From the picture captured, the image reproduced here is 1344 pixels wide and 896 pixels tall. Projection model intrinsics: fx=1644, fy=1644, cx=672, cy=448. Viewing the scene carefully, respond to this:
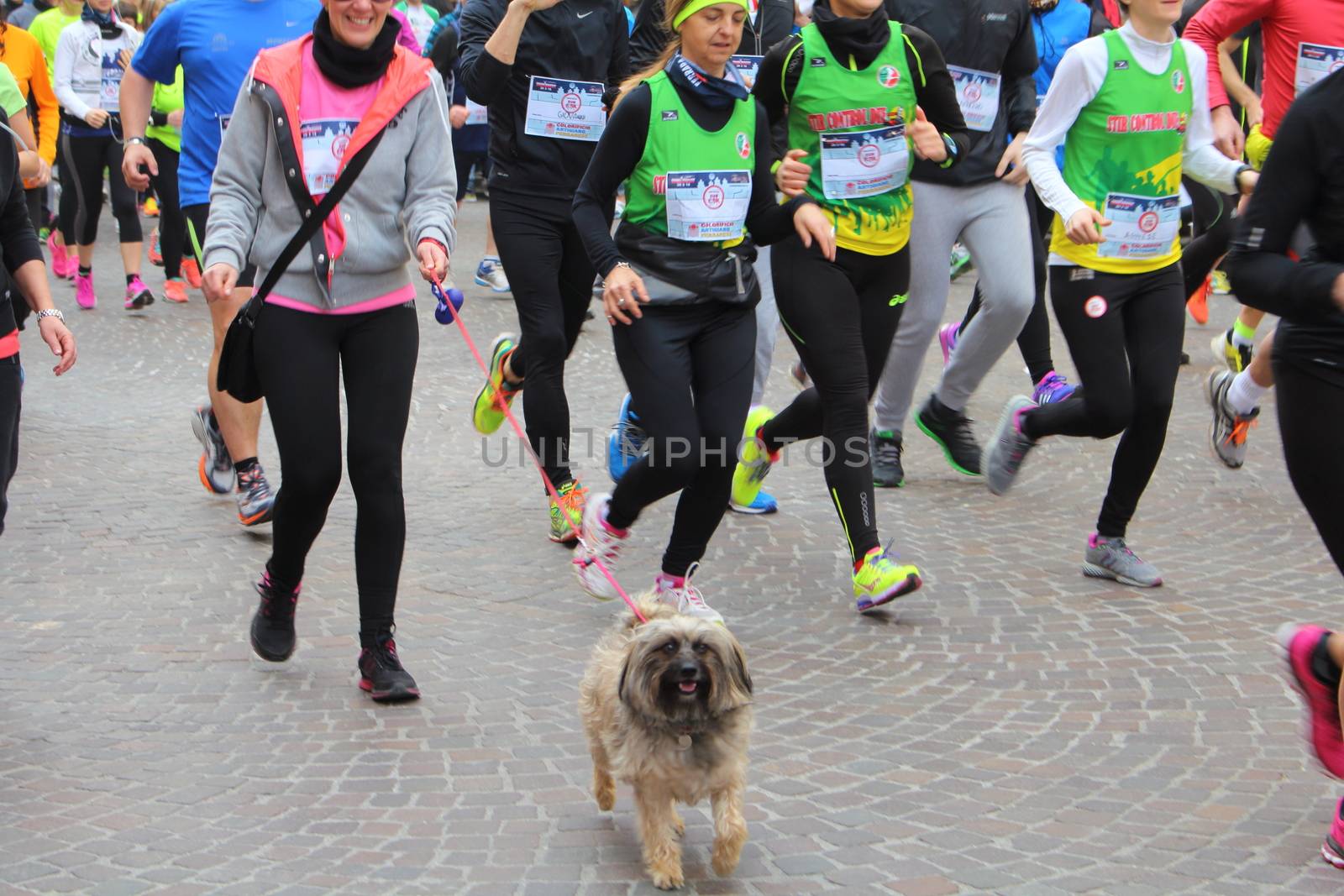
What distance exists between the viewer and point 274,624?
5301mm

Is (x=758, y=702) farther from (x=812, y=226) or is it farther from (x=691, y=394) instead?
(x=812, y=226)

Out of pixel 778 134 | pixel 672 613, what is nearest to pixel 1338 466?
pixel 672 613

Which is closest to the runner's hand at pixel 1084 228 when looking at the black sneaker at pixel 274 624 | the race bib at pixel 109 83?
the black sneaker at pixel 274 624

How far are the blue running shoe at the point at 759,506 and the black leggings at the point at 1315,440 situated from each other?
3.51m

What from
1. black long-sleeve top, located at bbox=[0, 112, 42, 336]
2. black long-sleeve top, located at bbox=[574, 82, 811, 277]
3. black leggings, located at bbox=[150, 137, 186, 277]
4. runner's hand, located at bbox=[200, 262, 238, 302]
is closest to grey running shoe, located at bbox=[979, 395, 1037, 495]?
black long-sleeve top, located at bbox=[574, 82, 811, 277]

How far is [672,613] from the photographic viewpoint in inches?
Result: 163

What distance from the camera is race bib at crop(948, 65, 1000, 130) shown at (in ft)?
23.4

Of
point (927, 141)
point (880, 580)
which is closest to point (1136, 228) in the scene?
point (927, 141)

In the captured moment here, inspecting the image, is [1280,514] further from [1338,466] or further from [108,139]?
[108,139]

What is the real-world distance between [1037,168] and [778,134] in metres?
0.97

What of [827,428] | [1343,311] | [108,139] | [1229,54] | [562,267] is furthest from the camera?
[108,139]

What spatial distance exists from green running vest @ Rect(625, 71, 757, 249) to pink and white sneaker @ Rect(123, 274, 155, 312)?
8135mm

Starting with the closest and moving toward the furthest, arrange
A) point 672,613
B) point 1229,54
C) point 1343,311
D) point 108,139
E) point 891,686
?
point 1343,311, point 672,613, point 891,686, point 1229,54, point 108,139

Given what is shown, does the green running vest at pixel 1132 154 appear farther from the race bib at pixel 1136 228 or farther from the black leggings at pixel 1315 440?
the black leggings at pixel 1315 440
